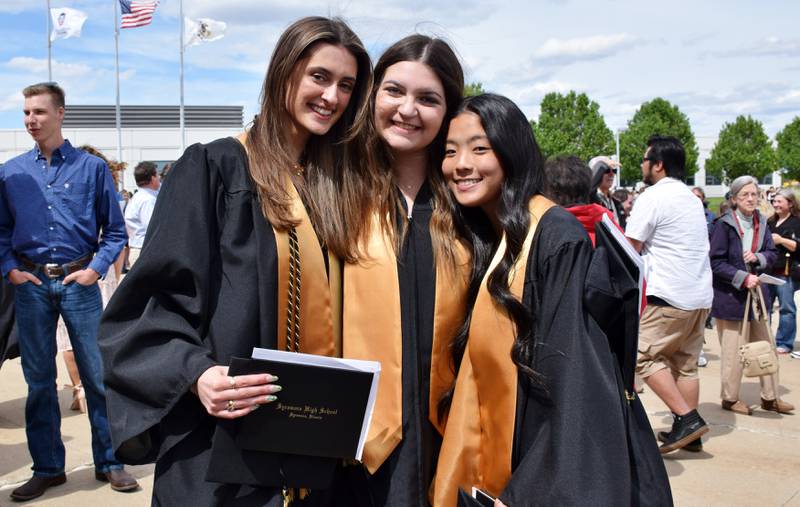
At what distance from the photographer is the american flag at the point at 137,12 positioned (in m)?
23.3

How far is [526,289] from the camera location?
216 cm

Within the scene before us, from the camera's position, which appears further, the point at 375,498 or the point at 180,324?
the point at 375,498

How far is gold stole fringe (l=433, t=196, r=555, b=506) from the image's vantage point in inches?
85.3

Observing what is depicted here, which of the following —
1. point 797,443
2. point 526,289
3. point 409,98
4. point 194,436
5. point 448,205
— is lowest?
point 797,443

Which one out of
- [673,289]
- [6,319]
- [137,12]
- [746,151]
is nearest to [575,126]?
[746,151]

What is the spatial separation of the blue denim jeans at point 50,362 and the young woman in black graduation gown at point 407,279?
8.13 feet

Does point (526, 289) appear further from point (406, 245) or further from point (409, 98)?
point (409, 98)

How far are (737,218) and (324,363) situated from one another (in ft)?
16.5

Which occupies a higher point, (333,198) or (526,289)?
(333,198)

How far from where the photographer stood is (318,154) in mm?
2410

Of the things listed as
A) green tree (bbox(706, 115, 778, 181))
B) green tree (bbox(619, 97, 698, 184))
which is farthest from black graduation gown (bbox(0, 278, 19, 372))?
green tree (bbox(706, 115, 778, 181))

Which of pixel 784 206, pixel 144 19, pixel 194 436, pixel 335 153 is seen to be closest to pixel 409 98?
pixel 335 153

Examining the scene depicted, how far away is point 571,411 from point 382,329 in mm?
595

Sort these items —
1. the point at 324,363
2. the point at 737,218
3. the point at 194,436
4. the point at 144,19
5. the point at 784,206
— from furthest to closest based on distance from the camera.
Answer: the point at 144,19, the point at 784,206, the point at 737,218, the point at 194,436, the point at 324,363
